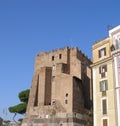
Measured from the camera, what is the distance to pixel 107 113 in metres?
34.7

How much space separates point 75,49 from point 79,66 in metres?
4.29

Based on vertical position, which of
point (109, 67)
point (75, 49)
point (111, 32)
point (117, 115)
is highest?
point (75, 49)

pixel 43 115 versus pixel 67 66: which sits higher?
pixel 67 66

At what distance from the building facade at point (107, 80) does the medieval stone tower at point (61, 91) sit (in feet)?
38.2

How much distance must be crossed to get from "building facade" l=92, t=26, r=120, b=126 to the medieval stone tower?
11644mm

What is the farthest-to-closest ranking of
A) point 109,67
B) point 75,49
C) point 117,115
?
point 75,49 < point 109,67 < point 117,115

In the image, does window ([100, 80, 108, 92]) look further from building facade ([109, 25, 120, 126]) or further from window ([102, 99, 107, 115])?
building facade ([109, 25, 120, 126])

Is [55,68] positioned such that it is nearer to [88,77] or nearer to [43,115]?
[88,77]

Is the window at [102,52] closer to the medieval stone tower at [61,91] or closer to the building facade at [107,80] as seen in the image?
the building facade at [107,80]

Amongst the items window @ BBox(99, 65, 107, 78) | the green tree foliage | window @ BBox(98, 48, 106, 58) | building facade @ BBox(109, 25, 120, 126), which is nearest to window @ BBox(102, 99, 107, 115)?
building facade @ BBox(109, 25, 120, 126)

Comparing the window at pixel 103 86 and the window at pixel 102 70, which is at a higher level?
the window at pixel 102 70

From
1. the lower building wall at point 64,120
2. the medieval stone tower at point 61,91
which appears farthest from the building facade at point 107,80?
the medieval stone tower at point 61,91

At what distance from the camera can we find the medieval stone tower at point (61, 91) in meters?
48.6

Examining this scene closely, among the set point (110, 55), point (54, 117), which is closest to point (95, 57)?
point (110, 55)
